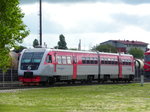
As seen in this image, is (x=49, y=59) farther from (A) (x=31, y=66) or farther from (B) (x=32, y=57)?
(A) (x=31, y=66)

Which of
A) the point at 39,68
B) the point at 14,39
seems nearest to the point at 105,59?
the point at 39,68

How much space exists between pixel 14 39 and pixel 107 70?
90.3 feet

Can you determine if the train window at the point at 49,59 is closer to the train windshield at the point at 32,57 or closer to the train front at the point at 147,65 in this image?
the train windshield at the point at 32,57

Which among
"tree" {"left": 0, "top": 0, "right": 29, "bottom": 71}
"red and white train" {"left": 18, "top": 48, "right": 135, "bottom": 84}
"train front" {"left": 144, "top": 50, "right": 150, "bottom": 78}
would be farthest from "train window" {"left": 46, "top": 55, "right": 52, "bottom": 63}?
"train front" {"left": 144, "top": 50, "right": 150, "bottom": 78}

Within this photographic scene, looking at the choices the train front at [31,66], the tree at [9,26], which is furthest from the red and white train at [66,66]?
the tree at [9,26]

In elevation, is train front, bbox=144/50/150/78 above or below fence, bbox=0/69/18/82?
above

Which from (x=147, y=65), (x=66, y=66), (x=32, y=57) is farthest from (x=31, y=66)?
(x=147, y=65)

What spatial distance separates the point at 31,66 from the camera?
1593 inches

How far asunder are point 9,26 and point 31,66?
17.0 m

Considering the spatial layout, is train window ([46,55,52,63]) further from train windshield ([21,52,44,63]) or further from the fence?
the fence

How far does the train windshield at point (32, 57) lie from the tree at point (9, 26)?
15.4 metres

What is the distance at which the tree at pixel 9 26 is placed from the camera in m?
23.0

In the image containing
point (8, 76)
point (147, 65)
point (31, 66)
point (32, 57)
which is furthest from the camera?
point (147, 65)

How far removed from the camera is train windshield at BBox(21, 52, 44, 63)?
133 feet
